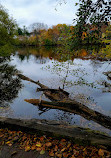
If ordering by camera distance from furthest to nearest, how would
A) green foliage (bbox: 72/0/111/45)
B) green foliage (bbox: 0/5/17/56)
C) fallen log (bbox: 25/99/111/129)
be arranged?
1. green foliage (bbox: 0/5/17/56)
2. fallen log (bbox: 25/99/111/129)
3. green foliage (bbox: 72/0/111/45)

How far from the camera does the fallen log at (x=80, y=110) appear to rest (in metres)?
6.21

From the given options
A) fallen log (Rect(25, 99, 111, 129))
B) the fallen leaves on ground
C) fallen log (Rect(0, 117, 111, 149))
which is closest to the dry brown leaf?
the fallen leaves on ground

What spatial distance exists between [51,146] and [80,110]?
153 inches

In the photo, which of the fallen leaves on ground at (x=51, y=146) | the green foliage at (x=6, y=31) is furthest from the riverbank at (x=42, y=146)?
the green foliage at (x=6, y=31)

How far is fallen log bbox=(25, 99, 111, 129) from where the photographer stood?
20.4 ft

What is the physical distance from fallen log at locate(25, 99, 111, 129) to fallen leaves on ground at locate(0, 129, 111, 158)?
9.50ft

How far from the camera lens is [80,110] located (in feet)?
24.0

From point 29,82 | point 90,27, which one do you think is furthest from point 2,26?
point 90,27

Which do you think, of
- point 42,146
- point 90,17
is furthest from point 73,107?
point 90,17

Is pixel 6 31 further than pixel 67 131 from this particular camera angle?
Yes

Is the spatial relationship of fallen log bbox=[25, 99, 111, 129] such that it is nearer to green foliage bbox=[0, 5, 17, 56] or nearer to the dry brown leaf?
the dry brown leaf

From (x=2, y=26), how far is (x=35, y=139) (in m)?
38.0

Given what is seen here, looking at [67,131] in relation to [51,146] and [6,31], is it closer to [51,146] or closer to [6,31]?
[51,146]

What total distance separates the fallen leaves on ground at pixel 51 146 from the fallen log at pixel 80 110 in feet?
9.50
